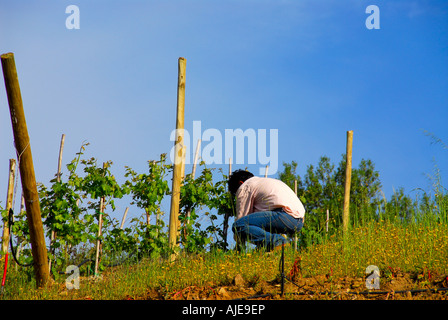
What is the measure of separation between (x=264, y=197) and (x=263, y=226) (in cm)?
41

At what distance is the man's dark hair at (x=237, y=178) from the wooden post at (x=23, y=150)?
2.91 metres

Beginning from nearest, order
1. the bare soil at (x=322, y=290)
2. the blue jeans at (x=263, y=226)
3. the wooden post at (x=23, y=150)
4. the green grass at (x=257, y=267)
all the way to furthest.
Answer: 1. the bare soil at (x=322, y=290)
2. the green grass at (x=257, y=267)
3. the wooden post at (x=23, y=150)
4. the blue jeans at (x=263, y=226)

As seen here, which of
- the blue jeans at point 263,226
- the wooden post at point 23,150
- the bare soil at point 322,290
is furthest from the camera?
the blue jeans at point 263,226

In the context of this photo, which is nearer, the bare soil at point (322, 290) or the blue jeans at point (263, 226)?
the bare soil at point (322, 290)

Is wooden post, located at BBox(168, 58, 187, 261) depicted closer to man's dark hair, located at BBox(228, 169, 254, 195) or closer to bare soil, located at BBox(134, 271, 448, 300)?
man's dark hair, located at BBox(228, 169, 254, 195)

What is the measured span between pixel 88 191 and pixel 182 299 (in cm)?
286

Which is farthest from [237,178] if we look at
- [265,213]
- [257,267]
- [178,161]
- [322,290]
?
[322,290]

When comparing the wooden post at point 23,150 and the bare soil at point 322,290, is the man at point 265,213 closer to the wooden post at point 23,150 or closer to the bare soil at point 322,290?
the bare soil at point 322,290

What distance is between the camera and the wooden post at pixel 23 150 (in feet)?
18.3

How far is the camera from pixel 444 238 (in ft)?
19.8

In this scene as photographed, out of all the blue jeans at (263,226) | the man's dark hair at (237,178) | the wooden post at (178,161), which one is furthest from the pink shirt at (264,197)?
the wooden post at (178,161)

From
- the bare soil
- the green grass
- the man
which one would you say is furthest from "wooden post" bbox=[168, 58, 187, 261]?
the bare soil

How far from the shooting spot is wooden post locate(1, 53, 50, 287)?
18.3 feet

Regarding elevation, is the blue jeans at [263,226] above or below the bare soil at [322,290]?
above
